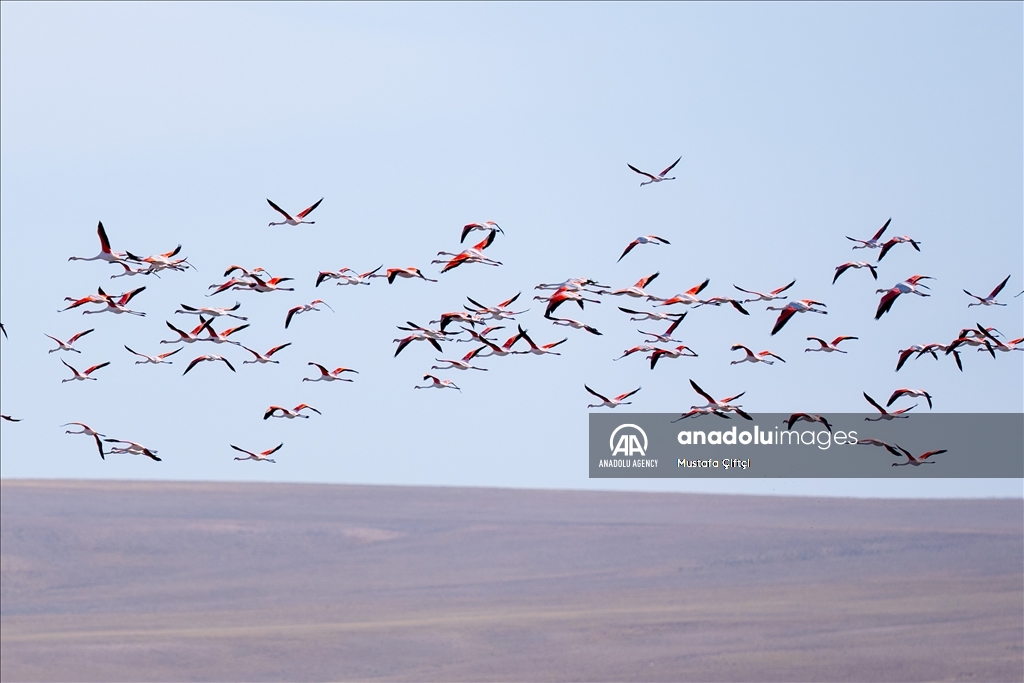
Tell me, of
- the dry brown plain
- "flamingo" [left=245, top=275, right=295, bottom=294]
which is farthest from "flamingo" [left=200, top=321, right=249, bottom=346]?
the dry brown plain

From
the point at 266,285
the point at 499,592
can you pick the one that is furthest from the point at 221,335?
the point at 499,592

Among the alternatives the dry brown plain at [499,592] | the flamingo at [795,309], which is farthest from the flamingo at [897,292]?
the dry brown plain at [499,592]

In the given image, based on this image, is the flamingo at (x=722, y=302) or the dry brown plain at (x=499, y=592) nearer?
the flamingo at (x=722, y=302)

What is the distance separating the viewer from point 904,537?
6639 inches

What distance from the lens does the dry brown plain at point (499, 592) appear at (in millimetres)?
110938

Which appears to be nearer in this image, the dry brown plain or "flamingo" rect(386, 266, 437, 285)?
"flamingo" rect(386, 266, 437, 285)

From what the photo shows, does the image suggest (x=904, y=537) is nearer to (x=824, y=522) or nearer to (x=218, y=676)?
(x=824, y=522)

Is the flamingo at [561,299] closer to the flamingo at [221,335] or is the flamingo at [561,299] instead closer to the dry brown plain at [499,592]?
the flamingo at [221,335]

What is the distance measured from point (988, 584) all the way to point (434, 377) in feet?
373

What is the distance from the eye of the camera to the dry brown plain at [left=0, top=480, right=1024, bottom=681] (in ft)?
364

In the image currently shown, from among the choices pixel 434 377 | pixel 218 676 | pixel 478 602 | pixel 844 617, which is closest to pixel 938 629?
pixel 844 617

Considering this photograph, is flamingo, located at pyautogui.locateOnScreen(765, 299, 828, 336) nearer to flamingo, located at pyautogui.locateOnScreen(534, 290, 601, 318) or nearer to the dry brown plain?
flamingo, located at pyautogui.locateOnScreen(534, 290, 601, 318)

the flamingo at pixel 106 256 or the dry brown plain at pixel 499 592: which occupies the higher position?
the flamingo at pixel 106 256

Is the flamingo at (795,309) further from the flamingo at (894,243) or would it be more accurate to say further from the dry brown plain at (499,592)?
the dry brown plain at (499,592)
